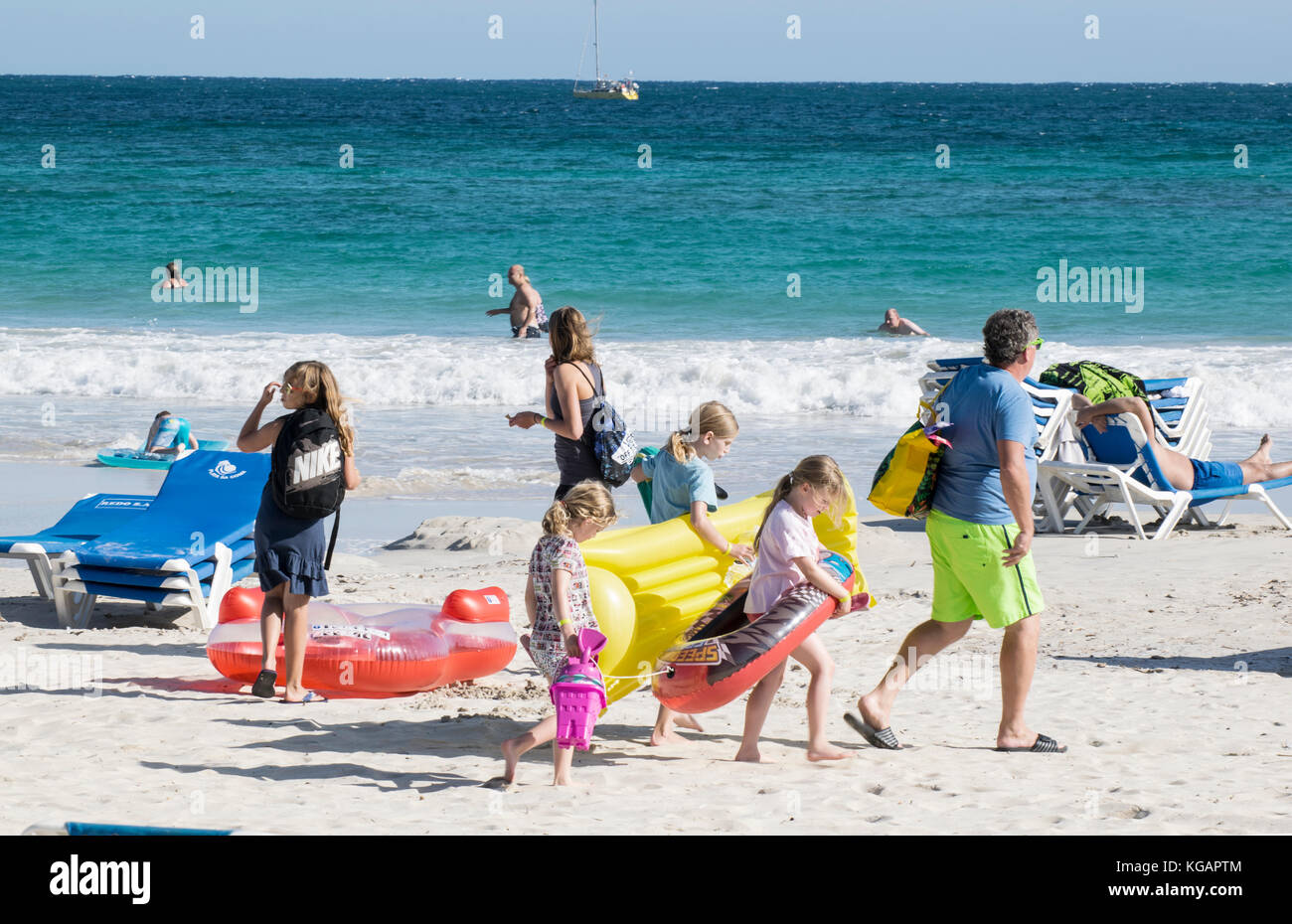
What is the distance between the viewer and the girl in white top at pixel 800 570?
14.8ft

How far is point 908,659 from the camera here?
4844 millimetres

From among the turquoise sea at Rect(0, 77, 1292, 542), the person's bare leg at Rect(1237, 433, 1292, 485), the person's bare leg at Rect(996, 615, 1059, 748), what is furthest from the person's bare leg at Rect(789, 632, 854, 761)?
the turquoise sea at Rect(0, 77, 1292, 542)

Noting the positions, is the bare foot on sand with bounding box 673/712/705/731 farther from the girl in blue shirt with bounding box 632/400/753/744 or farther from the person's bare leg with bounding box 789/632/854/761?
the person's bare leg with bounding box 789/632/854/761

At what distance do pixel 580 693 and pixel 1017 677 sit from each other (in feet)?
Result: 4.92

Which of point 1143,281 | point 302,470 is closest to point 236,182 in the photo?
point 1143,281

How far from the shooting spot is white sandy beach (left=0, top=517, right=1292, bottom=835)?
13.3 feet

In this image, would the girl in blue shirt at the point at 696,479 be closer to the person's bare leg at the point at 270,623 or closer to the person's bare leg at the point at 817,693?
the person's bare leg at the point at 817,693

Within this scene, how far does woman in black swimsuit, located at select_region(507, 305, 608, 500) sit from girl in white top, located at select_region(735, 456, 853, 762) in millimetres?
1014

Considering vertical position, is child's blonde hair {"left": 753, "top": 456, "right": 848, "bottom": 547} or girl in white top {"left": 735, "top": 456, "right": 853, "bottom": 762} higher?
child's blonde hair {"left": 753, "top": 456, "right": 848, "bottom": 547}

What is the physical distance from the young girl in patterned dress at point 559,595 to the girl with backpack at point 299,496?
1.23 m

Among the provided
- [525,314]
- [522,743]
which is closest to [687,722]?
[522,743]

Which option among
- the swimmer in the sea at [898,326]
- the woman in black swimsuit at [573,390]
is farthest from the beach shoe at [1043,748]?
the swimmer in the sea at [898,326]

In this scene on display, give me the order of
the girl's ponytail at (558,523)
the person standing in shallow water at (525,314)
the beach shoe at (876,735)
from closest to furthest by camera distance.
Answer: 1. the girl's ponytail at (558,523)
2. the beach shoe at (876,735)
3. the person standing in shallow water at (525,314)

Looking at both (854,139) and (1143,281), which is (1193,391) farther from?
(854,139)
